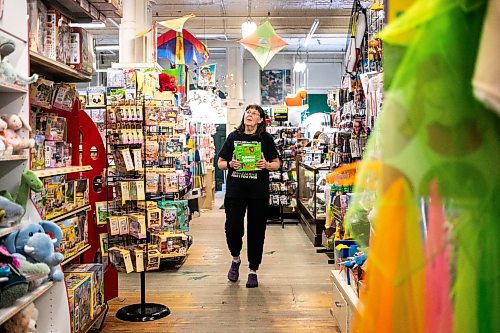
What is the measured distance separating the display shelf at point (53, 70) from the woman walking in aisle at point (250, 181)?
172cm

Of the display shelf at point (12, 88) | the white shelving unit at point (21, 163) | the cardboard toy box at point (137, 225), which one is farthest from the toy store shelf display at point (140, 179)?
the display shelf at point (12, 88)

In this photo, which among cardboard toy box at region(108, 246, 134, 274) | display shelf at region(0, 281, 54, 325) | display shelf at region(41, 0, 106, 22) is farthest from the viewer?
cardboard toy box at region(108, 246, 134, 274)

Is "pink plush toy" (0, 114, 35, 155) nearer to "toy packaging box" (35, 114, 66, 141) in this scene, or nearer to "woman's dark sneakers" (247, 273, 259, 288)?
"toy packaging box" (35, 114, 66, 141)

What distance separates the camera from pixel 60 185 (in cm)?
327

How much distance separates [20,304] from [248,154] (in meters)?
2.82

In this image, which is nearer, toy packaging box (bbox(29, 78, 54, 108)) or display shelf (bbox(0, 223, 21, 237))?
display shelf (bbox(0, 223, 21, 237))

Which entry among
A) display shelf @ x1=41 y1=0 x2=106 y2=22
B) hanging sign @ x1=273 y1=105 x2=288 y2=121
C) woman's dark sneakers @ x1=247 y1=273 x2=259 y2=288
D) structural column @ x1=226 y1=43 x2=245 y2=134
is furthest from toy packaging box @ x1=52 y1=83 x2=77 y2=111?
structural column @ x1=226 y1=43 x2=245 y2=134

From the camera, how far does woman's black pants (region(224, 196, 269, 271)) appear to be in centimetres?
483

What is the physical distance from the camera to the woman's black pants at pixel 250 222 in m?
4.83

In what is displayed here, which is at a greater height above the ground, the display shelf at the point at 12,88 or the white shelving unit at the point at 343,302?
the display shelf at the point at 12,88

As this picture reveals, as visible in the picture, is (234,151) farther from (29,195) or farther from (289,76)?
(289,76)

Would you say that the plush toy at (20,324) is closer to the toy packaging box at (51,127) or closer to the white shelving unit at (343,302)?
the toy packaging box at (51,127)

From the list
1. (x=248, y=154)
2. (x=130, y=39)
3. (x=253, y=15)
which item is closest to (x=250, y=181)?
(x=248, y=154)

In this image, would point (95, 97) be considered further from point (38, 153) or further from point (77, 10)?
point (38, 153)
